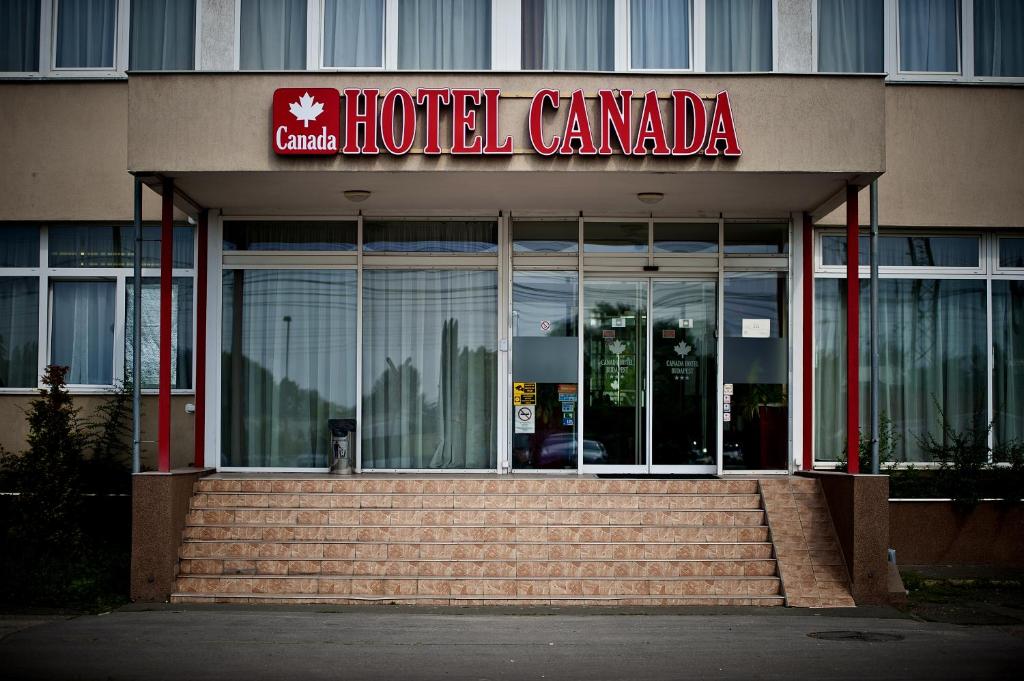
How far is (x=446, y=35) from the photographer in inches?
531

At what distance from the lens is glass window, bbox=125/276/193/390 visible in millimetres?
13609

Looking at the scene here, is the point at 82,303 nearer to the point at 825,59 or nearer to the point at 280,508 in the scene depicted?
the point at 280,508

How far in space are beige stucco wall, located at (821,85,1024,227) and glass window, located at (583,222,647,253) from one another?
7.68 ft

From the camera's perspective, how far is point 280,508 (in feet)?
38.4

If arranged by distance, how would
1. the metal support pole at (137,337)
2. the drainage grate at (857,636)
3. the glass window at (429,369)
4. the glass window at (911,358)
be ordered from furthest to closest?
the glass window at (911,358) < the glass window at (429,369) < the metal support pole at (137,337) < the drainage grate at (857,636)

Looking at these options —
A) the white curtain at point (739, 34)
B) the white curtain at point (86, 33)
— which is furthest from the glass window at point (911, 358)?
the white curtain at point (86, 33)

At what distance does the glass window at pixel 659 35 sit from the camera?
1355 cm

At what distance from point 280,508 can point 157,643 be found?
10.0 feet

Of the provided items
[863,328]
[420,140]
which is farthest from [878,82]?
[420,140]

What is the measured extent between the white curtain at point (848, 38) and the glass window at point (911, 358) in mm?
2769

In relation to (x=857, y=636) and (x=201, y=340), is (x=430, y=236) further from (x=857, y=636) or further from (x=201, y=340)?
(x=857, y=636)

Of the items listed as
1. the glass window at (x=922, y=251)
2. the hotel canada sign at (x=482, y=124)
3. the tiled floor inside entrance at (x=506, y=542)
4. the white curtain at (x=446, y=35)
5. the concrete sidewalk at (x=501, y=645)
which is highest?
the white curtain at (x=446, y=35)

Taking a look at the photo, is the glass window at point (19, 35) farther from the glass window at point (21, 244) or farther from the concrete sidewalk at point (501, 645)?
the concrete sidewalk at point (501, 645)

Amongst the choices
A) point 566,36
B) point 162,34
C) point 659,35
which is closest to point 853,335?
point 659,35
